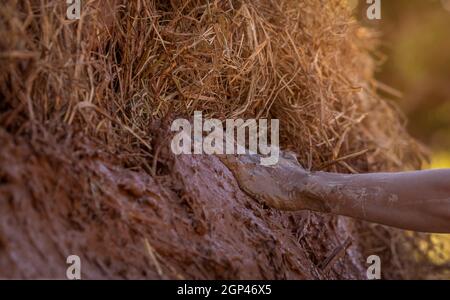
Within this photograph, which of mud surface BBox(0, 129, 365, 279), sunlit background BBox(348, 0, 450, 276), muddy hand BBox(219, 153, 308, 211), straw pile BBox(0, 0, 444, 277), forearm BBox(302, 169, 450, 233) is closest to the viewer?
mud surface BBox(0, 129, 365, 279)

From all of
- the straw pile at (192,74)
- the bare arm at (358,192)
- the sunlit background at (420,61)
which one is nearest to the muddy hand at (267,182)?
the bare arm at (358,192)

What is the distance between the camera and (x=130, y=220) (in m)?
1.38

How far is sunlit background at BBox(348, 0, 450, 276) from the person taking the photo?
16.2 ft

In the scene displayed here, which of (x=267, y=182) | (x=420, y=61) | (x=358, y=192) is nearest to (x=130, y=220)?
(x=267, y=182)

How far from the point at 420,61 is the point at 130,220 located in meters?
4.10

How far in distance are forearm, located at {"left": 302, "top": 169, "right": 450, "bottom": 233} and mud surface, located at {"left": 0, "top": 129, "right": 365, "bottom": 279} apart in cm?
14

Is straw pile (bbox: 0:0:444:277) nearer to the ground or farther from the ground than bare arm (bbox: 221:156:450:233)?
farther from the ground

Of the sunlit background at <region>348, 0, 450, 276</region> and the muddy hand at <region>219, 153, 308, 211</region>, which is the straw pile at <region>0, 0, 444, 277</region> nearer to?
the muddy hand at <region>219, 153, 308, 211</region>

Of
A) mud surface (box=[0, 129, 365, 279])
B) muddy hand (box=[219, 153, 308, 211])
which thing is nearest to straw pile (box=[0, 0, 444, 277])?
mud surface (box=[0, 129, 365, 279])

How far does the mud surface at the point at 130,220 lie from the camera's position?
123cm

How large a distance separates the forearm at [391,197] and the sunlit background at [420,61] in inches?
132

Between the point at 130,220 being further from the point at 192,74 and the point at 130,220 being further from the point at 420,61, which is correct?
the point at 420,61

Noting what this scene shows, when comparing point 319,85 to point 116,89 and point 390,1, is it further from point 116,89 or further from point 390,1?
point 390,1

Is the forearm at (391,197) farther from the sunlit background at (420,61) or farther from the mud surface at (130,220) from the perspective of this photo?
the sunlit background at (420,61)
